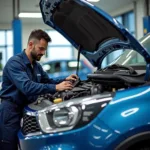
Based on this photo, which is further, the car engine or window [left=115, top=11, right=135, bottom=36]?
window [left=115, top=11, right=135, bottom=36]

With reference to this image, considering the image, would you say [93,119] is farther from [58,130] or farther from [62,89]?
[62,89]

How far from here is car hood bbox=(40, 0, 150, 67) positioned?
8.28 feet

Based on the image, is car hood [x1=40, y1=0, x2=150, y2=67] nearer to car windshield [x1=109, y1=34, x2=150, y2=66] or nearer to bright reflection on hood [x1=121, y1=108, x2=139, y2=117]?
car windshield [x1=109, y1=34, x2=150, y2=66]

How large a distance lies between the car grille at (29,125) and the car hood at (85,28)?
0.94m

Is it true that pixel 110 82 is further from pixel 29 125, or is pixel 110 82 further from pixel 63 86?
pixel 29 125

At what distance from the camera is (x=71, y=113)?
2061mm

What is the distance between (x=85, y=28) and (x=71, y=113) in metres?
1.21

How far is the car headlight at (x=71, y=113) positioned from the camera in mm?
2025

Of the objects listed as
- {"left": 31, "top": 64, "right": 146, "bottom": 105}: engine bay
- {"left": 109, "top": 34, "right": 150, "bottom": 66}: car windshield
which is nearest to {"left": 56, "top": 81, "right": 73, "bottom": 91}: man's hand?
{"left": 31, "top": 64, "right": 146, "bottom": 105}: engine bay

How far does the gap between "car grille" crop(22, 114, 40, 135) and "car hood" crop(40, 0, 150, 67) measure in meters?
0.94

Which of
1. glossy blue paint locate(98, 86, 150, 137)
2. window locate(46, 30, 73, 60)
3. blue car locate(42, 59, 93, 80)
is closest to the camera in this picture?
glossy blue paint locate(98, 86, 150, 137)

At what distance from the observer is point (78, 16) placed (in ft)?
9.29

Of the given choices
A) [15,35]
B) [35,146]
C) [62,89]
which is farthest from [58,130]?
[15,35]

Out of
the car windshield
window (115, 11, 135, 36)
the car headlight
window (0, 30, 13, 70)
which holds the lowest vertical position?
the car headlight
